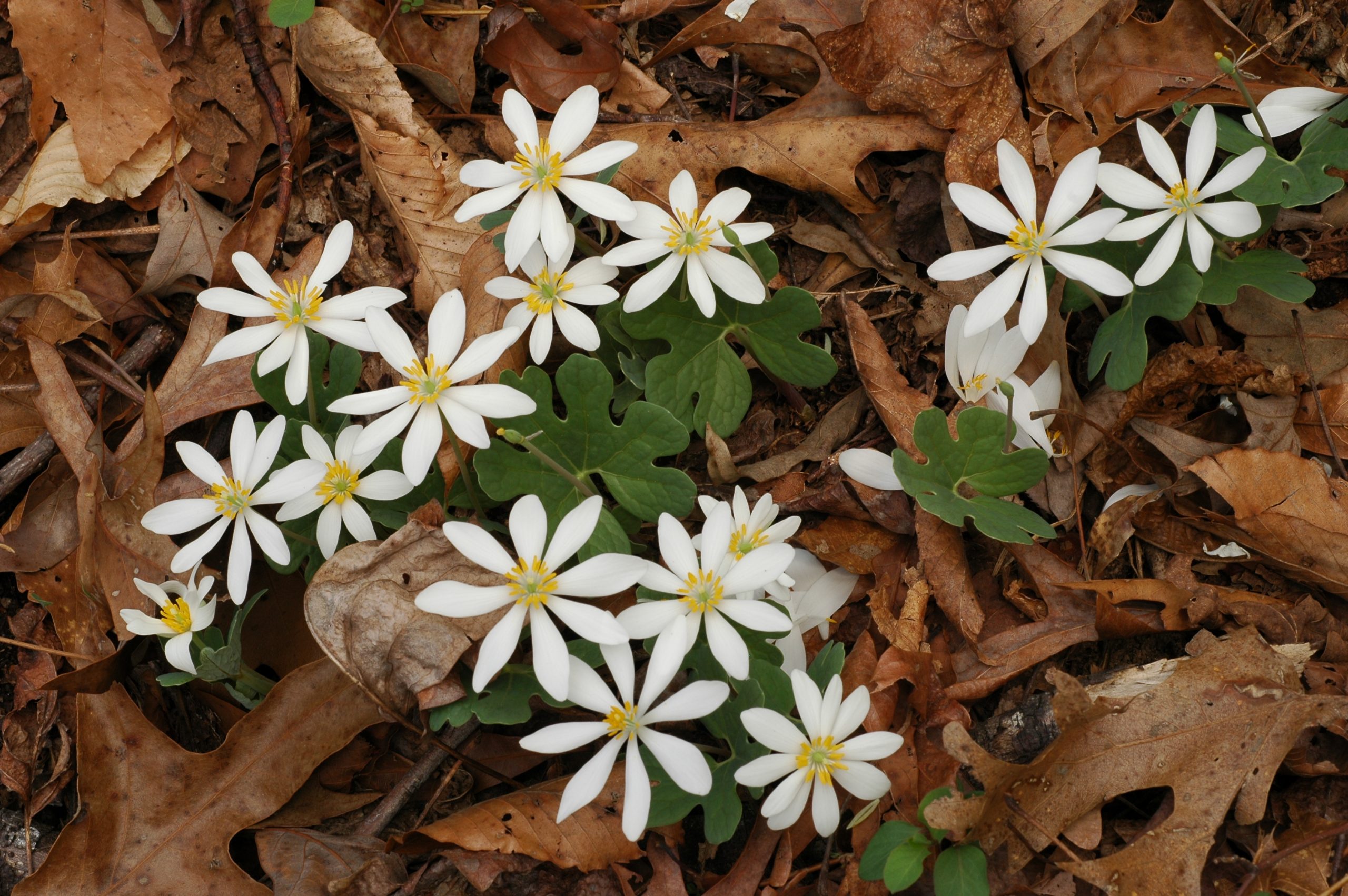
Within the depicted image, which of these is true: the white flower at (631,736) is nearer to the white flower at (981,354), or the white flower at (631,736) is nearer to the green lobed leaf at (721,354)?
the green lobed leaf at (721,354)

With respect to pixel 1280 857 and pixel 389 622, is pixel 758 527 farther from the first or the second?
pixel 1280 857

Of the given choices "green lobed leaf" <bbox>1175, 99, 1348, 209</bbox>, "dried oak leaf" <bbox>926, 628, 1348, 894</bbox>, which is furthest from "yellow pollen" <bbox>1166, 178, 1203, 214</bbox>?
"dried oak leaf" <bbox>926, 628, 1348, 894</bbox>

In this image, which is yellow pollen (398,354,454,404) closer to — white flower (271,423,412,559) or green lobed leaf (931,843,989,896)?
white flower (271,423,412,559)

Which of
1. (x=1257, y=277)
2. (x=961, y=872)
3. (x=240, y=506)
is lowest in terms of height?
(x=961, y=872)

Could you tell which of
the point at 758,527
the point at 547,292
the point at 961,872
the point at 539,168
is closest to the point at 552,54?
the point at 539,168

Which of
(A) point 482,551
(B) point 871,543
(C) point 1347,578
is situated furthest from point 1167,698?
(A) point 482,551

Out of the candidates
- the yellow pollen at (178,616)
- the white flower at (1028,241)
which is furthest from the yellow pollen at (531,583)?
the white flower at (1028,241)

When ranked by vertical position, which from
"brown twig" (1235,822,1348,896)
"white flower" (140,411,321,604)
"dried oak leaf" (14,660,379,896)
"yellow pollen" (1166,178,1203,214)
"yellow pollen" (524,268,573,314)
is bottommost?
"dried oak leaf" (14,660,379,896)
